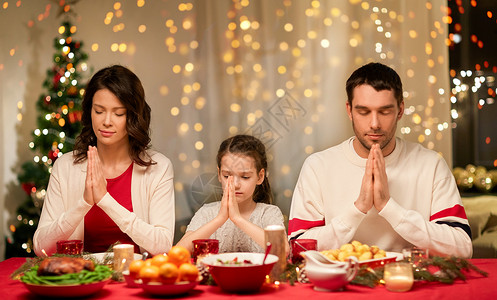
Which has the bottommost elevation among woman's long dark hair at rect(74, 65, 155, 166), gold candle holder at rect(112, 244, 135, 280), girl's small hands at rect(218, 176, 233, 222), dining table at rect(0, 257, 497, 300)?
dining table at rect(0, 257, 497, 300)

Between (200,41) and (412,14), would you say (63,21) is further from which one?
(412,14)

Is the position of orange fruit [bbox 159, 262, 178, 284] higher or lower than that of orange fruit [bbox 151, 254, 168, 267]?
lower

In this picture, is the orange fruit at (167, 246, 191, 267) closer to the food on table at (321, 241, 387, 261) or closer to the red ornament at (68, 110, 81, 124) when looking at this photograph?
the food on table at (321, 241, 387, 261)

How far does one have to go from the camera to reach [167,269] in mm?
1713

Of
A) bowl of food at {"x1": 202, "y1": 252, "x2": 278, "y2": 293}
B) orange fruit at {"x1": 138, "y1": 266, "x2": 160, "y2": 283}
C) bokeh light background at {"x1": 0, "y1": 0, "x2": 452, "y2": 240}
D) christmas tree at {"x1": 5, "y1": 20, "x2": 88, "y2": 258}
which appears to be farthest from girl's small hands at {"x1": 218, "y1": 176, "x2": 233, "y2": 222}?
christmas tree at {"x1": 5, "y1": 20, "x2": 88, "y2": 258}

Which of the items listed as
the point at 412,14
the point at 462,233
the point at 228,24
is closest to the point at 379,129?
A: the point at 462,233

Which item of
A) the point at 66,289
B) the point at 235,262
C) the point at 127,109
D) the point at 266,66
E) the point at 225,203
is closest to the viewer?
the point at 66,289

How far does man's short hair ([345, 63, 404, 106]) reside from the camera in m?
2.57

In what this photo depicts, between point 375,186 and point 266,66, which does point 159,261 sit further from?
point 266,66

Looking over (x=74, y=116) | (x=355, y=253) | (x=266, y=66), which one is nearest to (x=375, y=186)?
(x=355, y=253)

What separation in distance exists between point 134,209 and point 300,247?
1.13 metres

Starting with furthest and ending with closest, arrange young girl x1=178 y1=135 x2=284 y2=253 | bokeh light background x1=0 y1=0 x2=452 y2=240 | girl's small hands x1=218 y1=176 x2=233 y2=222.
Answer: bokeh light background x1=0 y1=0 x2=452 y2=240, young girl x1=178 y1=135 x2=284 y2=253, girl's small hands x1=218 y1=176 x2=233 y2=222

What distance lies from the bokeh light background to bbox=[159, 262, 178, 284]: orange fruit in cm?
248

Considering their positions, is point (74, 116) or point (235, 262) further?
point (74, 116)
